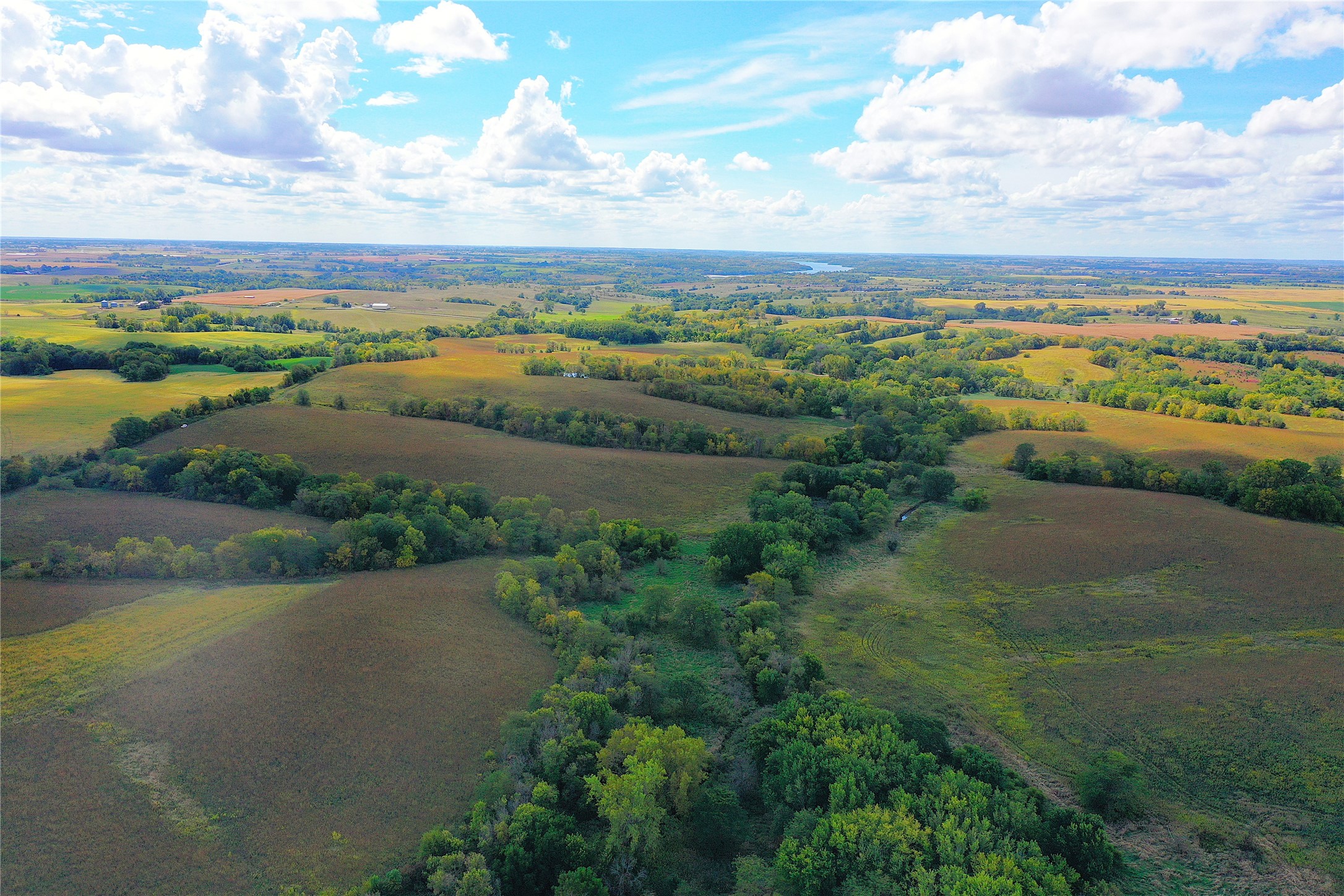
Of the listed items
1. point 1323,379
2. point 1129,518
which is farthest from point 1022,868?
point 1323,379

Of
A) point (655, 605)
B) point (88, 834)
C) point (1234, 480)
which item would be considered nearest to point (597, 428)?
point (655, 605)

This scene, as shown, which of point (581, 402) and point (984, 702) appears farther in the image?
point (581, 402)

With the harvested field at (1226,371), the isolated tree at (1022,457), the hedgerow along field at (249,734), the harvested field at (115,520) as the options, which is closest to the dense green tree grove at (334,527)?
the harvested field at (115,520)

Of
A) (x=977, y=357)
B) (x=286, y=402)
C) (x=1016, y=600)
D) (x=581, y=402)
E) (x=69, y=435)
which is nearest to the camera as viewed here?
(x=1016, y=600)

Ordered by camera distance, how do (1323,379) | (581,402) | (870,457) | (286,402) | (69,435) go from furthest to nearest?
(1323,379), (581,402), (286,402), (870,457), (69,435)

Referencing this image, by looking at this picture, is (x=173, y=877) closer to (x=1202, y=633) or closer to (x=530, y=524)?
(x=530, y=524)

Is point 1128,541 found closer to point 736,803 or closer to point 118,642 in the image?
point 736,803

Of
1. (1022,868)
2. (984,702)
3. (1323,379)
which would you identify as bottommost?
(984,702)
